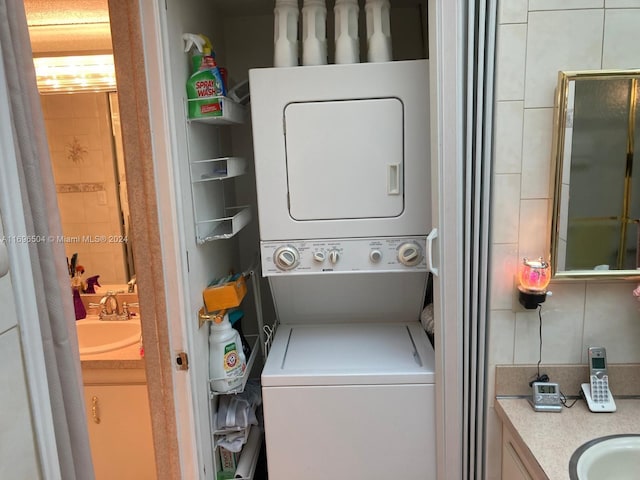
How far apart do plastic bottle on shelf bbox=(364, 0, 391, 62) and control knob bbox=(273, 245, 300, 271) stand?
2.77 ft

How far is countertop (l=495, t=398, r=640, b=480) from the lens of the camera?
1462 mm

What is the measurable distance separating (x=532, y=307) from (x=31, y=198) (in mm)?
1545

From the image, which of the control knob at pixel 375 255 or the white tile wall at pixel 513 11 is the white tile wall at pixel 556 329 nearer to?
the control knob at pixel 375 255

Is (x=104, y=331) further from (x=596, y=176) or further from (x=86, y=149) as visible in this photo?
(x=596, y=176)

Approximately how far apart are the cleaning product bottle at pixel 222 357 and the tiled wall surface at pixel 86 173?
1.01m

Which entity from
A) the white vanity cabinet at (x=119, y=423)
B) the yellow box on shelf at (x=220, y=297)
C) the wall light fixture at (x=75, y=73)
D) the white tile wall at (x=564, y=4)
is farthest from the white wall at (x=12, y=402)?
the wall light fixture at (x=75, y=73)

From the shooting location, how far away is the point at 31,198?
94 centimetres

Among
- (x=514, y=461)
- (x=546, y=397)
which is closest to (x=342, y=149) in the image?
(x=546, y=397)

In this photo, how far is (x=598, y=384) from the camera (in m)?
1.71

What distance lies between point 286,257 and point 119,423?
1249 mm

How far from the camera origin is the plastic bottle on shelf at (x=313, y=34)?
6.26ft

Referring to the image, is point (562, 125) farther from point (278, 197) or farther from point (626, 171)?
point (278, 197)

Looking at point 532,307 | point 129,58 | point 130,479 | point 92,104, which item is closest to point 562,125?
point 532,307

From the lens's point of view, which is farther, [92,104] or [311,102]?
[92,104]
